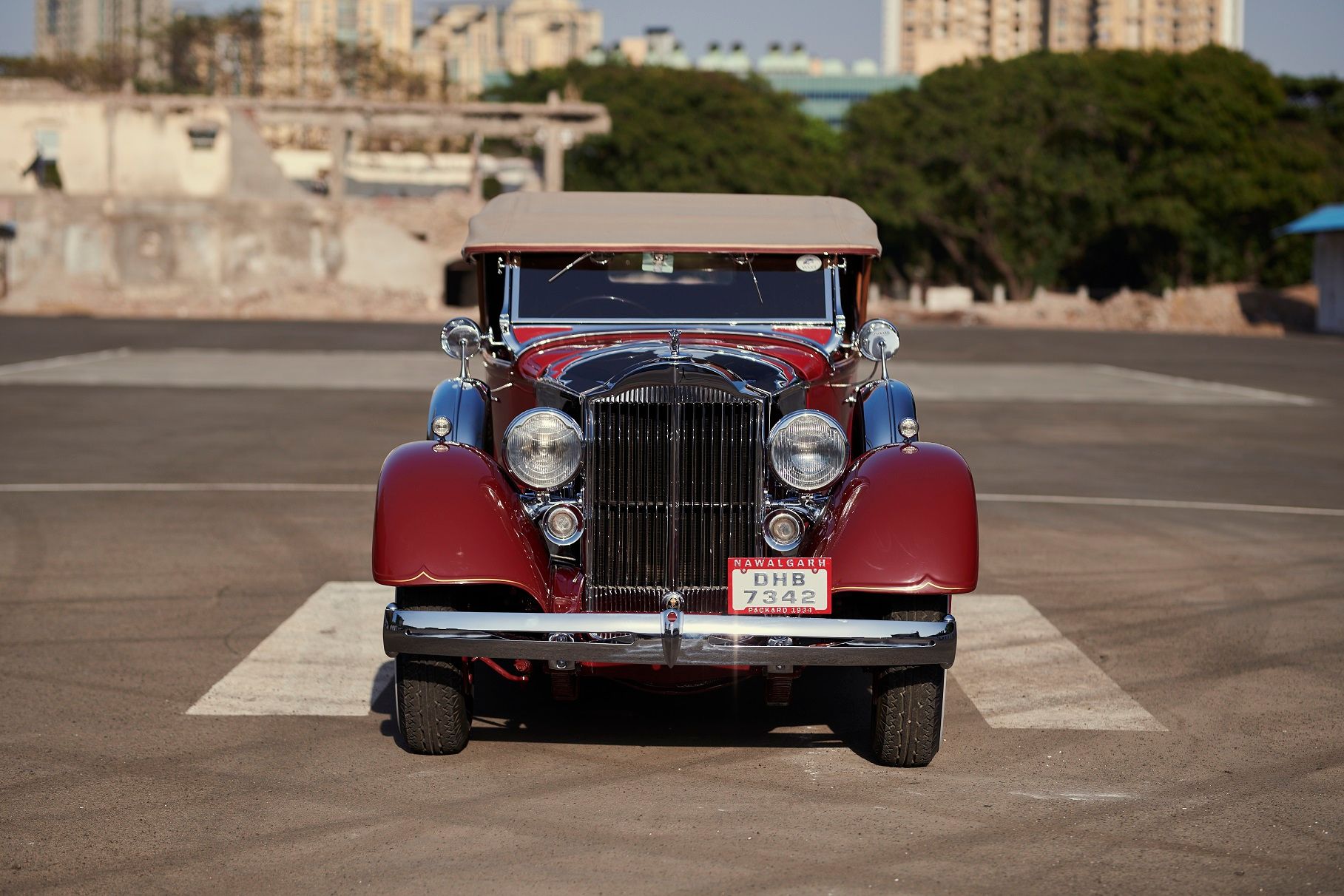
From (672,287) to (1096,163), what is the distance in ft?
210

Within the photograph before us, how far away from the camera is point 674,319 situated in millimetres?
6910

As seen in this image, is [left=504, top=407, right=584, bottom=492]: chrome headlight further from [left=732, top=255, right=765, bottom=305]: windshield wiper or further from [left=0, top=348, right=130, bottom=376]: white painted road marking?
[left=0, top=348, right=130, bottom=376]: white painted road marking

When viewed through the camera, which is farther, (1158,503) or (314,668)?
(1158,503)

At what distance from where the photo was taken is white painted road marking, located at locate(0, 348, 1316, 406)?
23078mm

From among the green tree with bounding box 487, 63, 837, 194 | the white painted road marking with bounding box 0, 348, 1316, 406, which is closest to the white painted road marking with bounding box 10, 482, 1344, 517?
the white painted road marking with bounding box 0, 348, 1316, 406

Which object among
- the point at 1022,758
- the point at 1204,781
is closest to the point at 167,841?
the point at 1022,758

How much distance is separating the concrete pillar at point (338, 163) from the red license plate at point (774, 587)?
56161 mm

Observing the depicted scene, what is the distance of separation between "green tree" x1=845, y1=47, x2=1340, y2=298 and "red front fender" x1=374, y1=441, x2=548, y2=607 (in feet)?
201

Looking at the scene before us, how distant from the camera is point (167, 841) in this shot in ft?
15.9

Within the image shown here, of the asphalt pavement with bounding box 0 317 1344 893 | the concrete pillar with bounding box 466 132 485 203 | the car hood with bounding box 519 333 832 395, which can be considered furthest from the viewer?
the concrete pillar with bounding box 466 132 485 203

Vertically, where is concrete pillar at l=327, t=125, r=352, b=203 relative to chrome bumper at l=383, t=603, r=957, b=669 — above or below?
above

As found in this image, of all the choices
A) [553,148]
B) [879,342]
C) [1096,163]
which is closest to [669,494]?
[879,342]

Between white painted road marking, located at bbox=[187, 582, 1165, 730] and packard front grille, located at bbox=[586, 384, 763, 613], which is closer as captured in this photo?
packard front grille, located at bbox=[586, 384, 763, 613]

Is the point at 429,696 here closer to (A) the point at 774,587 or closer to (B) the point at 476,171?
(A) the point at 774,587
